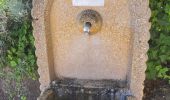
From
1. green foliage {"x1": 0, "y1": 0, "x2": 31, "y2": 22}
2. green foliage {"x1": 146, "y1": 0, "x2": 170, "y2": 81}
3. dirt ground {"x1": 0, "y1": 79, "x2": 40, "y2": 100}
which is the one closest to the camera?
green foliage {"x1": 146, "y1": 0, "x2": 170, "y2": 81}

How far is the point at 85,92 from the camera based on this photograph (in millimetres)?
3766

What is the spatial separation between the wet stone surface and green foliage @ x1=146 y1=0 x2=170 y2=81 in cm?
90

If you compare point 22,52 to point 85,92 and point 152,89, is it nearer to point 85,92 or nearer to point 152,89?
point 85,92

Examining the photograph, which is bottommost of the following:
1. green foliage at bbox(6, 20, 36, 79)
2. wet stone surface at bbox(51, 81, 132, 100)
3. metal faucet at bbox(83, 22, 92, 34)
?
wet stone surface at bbox(51, 81, 132, 100)


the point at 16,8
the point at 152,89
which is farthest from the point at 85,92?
the point at 16,8

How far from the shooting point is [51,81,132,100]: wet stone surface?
370 centimetres

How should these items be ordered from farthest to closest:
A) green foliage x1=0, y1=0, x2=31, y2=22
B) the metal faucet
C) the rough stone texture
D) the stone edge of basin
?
1. green foliage x1=0, y1=0, x2=31, y2=22
2. the rough stone texture
3. the metal faucet
4. the stone edge of basin

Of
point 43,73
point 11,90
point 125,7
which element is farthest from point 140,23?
point 11,90

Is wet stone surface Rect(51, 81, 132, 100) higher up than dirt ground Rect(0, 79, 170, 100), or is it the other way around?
wet stone surface Rect(51, 81, 132, 100)

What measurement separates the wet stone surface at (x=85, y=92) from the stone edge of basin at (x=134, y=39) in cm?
11

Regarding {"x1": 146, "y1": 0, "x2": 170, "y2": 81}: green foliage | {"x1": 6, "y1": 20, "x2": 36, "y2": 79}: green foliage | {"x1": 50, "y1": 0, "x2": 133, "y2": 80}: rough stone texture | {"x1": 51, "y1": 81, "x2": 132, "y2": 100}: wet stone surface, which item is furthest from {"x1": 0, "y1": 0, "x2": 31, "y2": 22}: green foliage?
{"x1": 146, "y1": 0, "x2": 170, "y2": 81}: green foliage

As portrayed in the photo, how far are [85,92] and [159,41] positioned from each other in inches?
48.2

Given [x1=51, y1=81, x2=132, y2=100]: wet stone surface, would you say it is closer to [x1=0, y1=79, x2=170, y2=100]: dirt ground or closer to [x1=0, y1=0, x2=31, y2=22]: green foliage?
[x1=0, y1=79, x2=170, y2=100]: dirt ground

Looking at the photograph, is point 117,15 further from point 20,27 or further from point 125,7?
point 20,27
